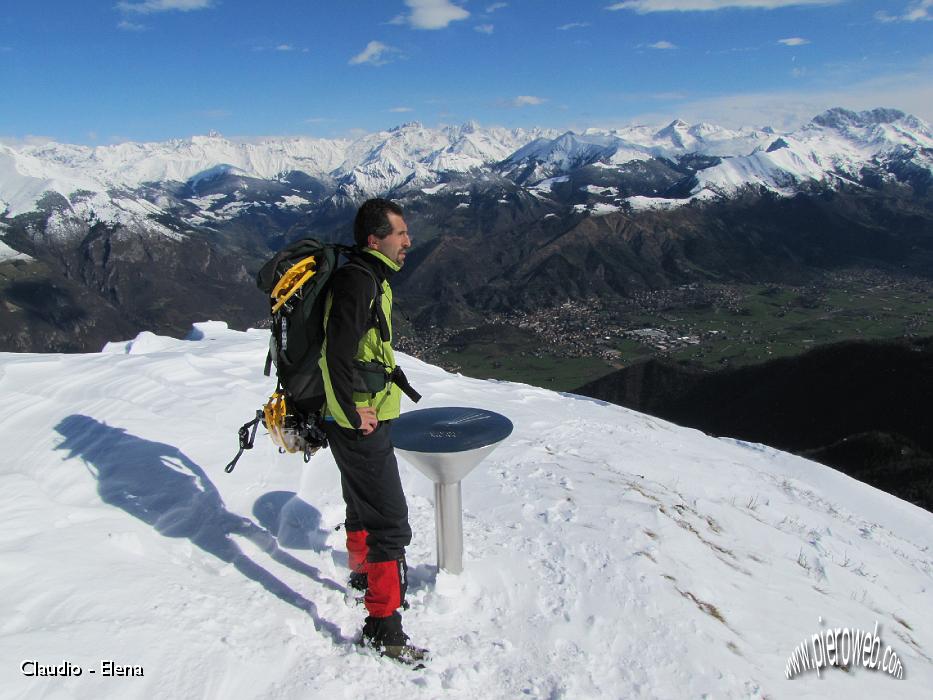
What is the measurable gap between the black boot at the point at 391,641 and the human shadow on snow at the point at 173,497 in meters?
0.30

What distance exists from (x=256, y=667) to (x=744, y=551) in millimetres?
7313

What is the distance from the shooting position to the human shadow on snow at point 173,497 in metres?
6.42

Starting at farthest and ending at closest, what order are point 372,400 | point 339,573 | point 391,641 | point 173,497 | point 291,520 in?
point 291,520, point 173,497, point 339,573, point 372,400, point 391,641

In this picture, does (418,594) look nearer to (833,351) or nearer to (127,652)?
(127,652)

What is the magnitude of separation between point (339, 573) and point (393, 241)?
12.4 ft

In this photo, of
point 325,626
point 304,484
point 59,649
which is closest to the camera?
point 59,649

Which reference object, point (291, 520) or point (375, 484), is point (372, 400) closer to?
point (375, 484)

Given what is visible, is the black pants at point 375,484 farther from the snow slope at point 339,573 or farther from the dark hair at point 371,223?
the dark hair at point 371,223

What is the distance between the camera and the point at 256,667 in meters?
4.84

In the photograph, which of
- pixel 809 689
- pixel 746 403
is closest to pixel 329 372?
pixel 809 689

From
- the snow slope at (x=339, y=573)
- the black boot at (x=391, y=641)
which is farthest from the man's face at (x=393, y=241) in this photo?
the snow slope at (x=339, y=573)

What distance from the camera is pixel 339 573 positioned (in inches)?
267

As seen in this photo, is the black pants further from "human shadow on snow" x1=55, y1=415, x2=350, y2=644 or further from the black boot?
"human shadow on snow" x1=55, y1=415, x2=350, y2=644

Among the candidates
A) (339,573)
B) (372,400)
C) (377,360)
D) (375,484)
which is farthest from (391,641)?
(377,360)
